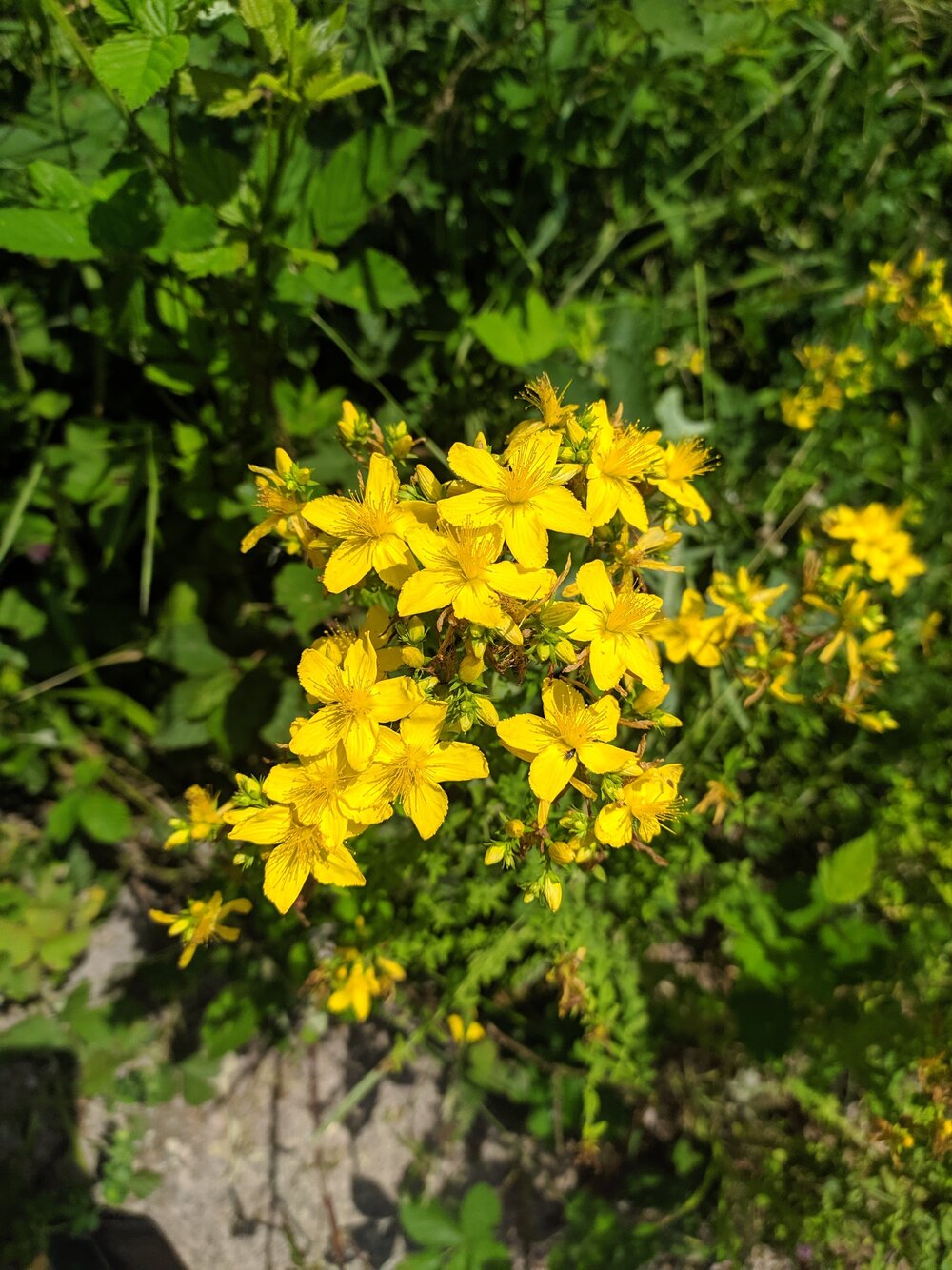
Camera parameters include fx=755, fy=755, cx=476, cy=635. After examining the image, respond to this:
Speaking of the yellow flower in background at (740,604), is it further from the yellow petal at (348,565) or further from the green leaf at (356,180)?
the green leaf at (356,180)

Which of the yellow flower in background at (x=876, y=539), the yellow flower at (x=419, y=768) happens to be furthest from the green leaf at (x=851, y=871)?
the yellow flower at (x=419, y=768)

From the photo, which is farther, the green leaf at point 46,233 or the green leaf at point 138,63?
the green leaf at point 46,233

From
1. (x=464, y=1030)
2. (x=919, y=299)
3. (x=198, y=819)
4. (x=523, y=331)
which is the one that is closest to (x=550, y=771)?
(x=198, y=819)

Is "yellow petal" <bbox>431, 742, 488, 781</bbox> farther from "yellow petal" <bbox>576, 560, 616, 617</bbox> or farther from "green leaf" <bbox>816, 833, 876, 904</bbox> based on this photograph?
"green leaf" <bbox>816, 833, 876, 904</bbox>

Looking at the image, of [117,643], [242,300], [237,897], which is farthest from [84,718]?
[242,300]

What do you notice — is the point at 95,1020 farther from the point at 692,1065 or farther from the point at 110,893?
the point at 692,1065

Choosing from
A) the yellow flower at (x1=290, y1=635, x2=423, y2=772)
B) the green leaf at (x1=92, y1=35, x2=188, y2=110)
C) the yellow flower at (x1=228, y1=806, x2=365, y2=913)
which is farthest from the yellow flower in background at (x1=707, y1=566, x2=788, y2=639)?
the green leaf at (x1=92, y1=35, x2=188, y2=110)

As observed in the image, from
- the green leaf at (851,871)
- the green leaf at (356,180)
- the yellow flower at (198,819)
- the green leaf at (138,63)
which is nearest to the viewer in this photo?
the green leaf at (138,63)
